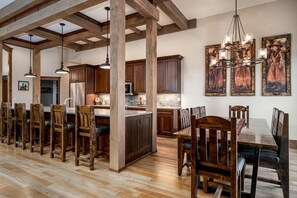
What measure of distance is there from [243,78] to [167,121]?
2429mm

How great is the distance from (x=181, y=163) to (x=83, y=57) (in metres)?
7.12

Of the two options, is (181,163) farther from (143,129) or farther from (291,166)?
(291,166)

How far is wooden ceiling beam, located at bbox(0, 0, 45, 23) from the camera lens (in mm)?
4068

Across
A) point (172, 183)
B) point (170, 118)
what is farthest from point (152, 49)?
point (172, 183)

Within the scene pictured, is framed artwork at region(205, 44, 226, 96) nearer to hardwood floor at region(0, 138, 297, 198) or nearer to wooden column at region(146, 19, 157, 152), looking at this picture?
wooden column at region(146, 19, 157, 152)

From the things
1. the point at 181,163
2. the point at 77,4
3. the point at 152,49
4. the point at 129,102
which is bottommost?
the point at 181,163

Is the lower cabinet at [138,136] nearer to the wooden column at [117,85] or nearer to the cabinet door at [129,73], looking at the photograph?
the wooden column at [117,85]

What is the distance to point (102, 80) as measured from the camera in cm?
737

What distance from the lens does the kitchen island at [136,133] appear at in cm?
329

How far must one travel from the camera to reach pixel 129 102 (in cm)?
703

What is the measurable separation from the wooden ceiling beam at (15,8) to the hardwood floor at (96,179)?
10.8ft

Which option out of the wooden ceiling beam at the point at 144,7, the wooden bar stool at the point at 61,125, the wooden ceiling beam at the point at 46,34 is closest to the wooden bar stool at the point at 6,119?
the wooden bar stool at the point at 61,125

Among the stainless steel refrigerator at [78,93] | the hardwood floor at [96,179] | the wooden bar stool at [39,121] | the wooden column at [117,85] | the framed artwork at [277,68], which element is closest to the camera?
the hardwood floor at [96,179]

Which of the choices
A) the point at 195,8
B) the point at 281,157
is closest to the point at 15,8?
the point at 195,8
